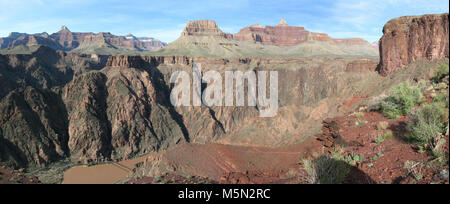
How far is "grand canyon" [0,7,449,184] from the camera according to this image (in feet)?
40.5

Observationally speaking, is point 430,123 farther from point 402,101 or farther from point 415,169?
point 402,101

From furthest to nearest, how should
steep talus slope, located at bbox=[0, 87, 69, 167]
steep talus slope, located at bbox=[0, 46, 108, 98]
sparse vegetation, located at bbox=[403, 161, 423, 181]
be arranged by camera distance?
steep talus slope, located at bbox=[0, 46, 108, 98] < steep talus slope, located at bbox=[0, 87, 69, 167] < sparse vegetation, located at bbox=[403, 161, 423, 181]

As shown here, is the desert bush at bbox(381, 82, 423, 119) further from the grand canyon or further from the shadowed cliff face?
the shadowed cliff face

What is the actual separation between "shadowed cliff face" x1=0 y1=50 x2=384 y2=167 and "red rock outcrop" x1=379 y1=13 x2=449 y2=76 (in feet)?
24.6

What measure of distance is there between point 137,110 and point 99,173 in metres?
29.3

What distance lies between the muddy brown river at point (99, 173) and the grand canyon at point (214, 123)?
38 cm

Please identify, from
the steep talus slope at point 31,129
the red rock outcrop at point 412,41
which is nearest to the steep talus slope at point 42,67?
the steep talus slope at point 31,129

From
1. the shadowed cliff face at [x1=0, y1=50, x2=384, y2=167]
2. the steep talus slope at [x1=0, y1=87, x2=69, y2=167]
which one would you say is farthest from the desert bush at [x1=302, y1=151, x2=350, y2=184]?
the steep talus slope at [x1=0, y1=87, x2=69, y2=167]

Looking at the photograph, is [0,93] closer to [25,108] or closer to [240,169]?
[25,108]

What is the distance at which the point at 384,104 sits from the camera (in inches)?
576

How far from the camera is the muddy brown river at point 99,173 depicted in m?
48.7
